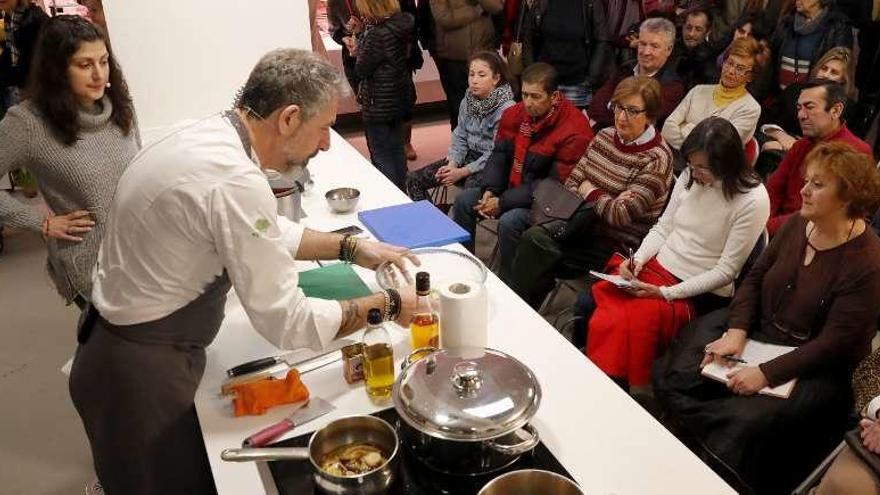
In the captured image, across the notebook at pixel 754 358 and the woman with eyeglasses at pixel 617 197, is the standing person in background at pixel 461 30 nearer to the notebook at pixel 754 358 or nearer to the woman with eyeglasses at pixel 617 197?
the woman with eyeglasses at pixel 617 197

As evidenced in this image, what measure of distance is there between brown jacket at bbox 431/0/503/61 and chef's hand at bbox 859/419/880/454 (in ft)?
10.5

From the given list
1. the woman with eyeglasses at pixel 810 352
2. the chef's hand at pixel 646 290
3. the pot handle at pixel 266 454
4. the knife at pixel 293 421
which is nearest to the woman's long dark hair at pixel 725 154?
the woman with eyeglasses at pixel 810 352

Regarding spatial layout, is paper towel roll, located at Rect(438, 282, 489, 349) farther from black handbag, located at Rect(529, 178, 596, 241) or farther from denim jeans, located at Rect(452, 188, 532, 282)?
denim jeans, located at Rect(452, 188, 532, 282)

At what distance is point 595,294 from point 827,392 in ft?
2.52

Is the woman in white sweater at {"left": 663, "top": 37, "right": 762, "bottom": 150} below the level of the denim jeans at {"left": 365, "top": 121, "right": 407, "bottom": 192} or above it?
above

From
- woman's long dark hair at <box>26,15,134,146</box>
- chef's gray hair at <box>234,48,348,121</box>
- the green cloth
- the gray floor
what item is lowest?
the gray floor

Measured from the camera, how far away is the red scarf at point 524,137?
3.08 meters

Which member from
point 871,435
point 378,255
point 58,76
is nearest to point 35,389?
point 58,76

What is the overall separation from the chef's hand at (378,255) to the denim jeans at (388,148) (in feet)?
7.23

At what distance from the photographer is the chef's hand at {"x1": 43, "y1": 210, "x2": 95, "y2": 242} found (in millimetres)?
2049

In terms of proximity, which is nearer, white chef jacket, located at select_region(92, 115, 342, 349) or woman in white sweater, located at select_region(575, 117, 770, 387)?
white chef jacket, located at select_region(92, 115, 342, 349)

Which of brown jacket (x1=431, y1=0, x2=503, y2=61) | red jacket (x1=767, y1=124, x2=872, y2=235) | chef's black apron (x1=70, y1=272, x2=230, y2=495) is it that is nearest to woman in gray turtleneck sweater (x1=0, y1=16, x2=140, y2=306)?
chef's black apron (x1=70, y1=272, x2=230, y2=495)

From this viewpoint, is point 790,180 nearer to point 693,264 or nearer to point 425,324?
point 693,264

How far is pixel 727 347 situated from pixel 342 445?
1320 millimetres
